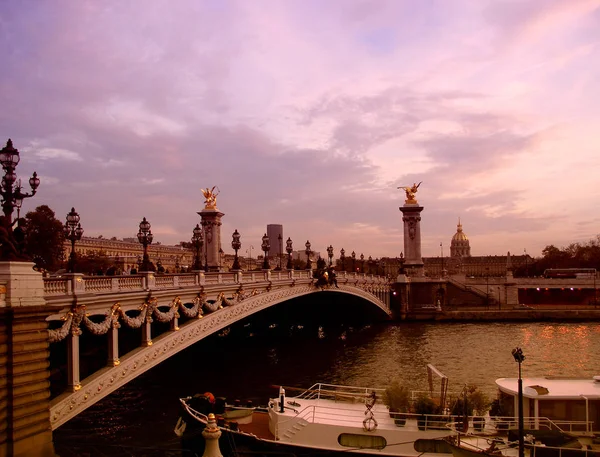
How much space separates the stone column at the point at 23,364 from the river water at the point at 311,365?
12.5 ft

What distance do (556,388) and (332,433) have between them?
7.10 meters

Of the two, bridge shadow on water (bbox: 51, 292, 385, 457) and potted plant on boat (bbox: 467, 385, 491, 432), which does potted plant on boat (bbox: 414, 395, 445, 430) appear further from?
bridge shadow on water (bbox: 51, 292, 385, 457)

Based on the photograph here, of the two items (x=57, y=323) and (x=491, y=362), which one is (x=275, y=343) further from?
(x=57, y=323)

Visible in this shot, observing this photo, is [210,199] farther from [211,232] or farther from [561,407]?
[561,407]

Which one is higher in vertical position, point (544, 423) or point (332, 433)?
point (544, 423)

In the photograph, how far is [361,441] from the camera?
18.7 meters

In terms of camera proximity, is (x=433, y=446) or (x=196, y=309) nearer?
(x=433, y=446)

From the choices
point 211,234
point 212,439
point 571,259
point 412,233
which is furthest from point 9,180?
point 571,259

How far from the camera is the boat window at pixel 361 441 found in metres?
18.5

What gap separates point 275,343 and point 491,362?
17319 mm

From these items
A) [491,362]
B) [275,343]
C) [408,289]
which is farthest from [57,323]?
[408,289]

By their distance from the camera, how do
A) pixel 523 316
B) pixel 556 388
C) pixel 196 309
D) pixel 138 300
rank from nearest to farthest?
1. pixel 556 388
2. pixel 138 300
3. pixel 196 309
4. pixel 523 316

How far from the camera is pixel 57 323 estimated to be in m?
17.1

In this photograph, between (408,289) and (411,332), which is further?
(408,289)
